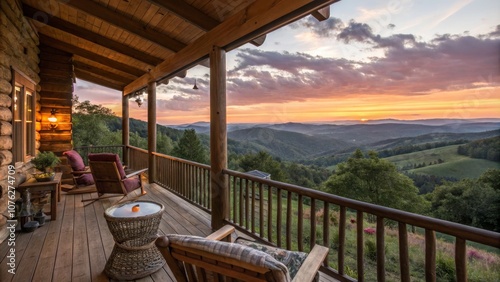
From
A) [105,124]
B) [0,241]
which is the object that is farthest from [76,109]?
[0,241]

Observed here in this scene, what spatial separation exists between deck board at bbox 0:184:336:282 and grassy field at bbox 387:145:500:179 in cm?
615

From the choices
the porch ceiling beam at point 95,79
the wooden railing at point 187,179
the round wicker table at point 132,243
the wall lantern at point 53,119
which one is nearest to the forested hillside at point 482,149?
the wooden railing at point 187,179

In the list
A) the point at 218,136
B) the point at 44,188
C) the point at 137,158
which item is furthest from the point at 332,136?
the point at 44,188

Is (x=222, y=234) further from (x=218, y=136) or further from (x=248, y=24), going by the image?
(x=248, y=24)

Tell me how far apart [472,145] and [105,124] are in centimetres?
1617

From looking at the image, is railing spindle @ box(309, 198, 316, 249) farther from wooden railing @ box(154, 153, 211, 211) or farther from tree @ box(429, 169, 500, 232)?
tree @ box(429, 169, 500, 232)

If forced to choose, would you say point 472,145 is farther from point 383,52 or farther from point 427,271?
point 427,271

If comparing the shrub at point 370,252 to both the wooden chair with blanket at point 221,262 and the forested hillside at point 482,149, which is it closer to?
the forested hillside at point 482,149

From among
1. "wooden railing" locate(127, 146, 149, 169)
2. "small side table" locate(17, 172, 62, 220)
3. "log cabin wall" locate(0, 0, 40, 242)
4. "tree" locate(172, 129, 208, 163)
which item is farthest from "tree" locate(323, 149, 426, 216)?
"log cabin wall" locate(0, 0, 40, 242)

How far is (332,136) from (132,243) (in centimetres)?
824

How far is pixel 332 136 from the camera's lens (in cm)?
941

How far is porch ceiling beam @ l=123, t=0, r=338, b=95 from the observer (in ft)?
7.88

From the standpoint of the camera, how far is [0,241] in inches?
119

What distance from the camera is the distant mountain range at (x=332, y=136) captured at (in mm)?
7343
